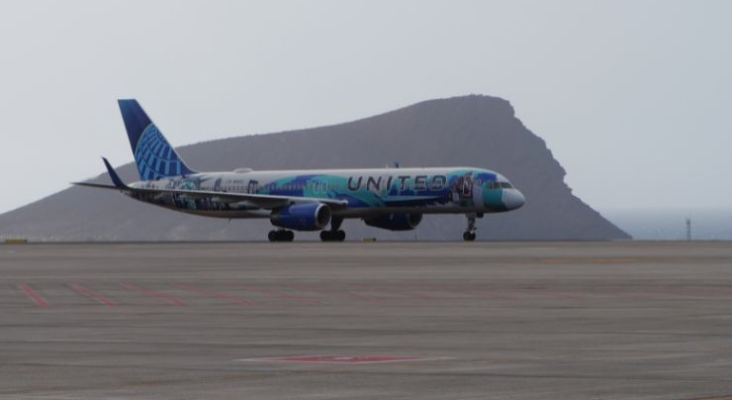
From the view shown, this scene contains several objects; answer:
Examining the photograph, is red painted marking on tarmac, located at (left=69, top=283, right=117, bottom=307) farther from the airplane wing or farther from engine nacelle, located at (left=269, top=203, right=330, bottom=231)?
the airplane wing

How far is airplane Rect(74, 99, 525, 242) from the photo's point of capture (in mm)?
A: 81812

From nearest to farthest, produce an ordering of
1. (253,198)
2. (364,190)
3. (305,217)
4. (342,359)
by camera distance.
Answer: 1. (342,359)
2. (305,217)
3. (364,190)
4. (253,198)

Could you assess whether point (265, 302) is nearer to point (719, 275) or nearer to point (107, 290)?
point (107, 290)

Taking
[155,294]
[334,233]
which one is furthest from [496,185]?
[155,294]

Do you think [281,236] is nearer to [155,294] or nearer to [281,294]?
[155,294]

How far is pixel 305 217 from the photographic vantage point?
83.7 m

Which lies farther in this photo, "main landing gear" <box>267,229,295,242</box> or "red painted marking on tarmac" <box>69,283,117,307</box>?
"main landing gear" <box>267,229,295,242</box>

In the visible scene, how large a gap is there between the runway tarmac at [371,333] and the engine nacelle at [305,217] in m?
36.4

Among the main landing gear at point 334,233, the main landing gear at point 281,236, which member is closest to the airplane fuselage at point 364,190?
the main landing gear at point 281,236

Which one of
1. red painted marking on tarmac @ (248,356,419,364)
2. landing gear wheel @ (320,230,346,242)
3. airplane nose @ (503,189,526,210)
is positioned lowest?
red painted marking on tarmac @ (248,356,419,364)

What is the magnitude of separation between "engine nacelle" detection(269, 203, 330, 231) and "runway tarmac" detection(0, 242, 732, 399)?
36.4 metres

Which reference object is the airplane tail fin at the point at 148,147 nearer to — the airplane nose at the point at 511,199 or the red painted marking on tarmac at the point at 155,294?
the airplane nose at the point at 511,199

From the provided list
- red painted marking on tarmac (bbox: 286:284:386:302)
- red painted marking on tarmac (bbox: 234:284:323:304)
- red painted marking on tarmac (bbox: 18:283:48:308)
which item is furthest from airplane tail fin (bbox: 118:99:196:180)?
red painted marking on tarmac (bbox: 286:284:386:302)

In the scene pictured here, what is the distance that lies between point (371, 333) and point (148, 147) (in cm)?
7451
